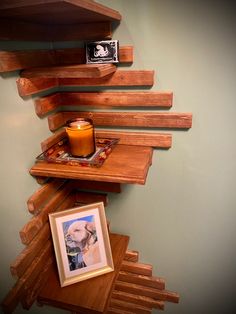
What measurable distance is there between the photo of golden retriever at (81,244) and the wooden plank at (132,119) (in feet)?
1.37

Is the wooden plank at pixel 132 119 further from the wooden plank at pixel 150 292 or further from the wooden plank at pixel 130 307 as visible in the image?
the wooden plank at pixel 130 307

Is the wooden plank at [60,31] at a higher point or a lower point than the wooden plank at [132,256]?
higher

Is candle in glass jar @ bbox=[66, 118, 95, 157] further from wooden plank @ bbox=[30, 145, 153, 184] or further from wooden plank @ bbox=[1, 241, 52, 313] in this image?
wooden plank @ bbox=[1, 241, 52, 313]

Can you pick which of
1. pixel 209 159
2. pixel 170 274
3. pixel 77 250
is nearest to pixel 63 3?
pixel 209 159

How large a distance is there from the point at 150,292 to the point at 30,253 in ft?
2.58

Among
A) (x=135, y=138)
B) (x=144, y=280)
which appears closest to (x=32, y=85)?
(x=135, y=138)

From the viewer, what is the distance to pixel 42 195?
96 centimetres

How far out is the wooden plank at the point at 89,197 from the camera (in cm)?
121

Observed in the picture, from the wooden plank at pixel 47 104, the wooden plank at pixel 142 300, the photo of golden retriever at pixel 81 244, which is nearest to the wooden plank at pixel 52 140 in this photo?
the wooden plank at pixel 47 104

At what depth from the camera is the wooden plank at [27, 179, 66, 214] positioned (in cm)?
90

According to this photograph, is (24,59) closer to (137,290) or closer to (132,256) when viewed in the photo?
(132,256)

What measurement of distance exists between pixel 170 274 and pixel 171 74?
104 cm

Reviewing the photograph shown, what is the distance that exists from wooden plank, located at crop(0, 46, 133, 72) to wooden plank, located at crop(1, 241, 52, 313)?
694 millimetres

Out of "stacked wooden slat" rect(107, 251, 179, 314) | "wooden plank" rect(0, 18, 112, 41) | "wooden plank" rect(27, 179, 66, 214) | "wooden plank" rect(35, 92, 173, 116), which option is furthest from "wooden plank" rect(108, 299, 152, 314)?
"wooden plank" rect(0, 18, 112, 41)
